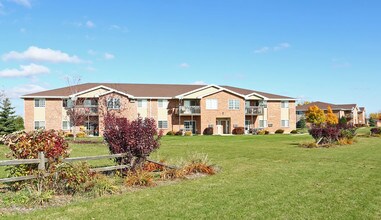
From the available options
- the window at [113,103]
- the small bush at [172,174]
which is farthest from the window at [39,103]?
the small bush at [172,174]

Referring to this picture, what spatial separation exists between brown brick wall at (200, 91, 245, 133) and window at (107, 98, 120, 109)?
1207 cm

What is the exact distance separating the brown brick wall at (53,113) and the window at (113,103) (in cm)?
780

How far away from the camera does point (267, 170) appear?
49.1 ft

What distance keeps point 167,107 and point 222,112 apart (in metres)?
8.20

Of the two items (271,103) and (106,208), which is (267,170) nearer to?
(106,208)

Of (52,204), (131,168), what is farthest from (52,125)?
(52,204)

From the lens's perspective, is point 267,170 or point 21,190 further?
point 267,170

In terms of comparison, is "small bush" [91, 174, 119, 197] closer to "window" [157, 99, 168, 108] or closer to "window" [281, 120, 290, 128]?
"window" [157, 99, 168, 108]

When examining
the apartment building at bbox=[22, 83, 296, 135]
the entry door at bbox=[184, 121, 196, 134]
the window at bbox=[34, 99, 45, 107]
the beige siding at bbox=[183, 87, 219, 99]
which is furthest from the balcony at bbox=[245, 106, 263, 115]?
the window at bbox=[34, 99, 45, 107]

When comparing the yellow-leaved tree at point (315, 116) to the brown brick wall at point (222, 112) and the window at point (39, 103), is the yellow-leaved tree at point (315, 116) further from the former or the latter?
the window at point (39, 103)

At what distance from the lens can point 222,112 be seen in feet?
181

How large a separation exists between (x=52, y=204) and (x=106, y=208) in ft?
4.98

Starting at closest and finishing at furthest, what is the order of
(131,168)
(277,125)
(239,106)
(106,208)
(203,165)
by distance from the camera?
(106,208) < (131,168) < (203,165) < (239,106) < (277,125)

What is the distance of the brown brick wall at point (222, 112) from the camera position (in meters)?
54.4
